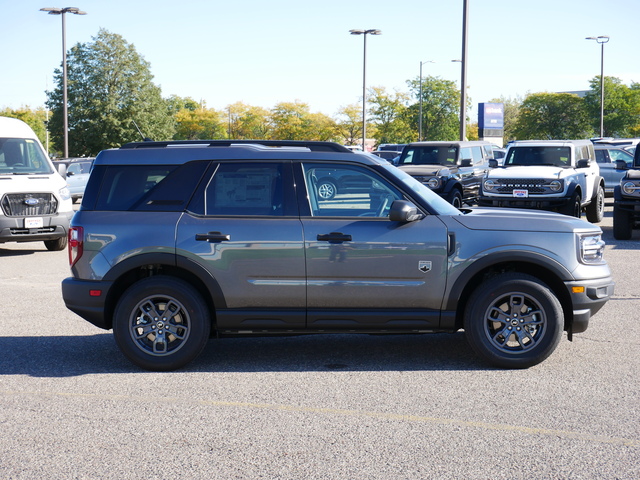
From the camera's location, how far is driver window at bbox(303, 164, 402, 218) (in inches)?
253

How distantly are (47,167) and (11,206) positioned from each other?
1.39 meters

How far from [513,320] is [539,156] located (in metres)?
13.4

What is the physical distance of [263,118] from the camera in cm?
8631

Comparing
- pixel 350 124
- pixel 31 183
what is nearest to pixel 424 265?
pixel 31 183

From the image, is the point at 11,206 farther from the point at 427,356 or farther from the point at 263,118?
the point at 263,118

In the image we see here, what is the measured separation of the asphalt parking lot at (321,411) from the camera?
4.38 m

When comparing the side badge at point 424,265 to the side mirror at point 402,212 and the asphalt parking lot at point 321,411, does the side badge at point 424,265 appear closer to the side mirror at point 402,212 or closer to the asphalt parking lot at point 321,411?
the side mirror at point 402,212

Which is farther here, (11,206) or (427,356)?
(11,206)

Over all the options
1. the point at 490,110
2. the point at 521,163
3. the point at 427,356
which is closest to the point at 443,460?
the point at 427,356

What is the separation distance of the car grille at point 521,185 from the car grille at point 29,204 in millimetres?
9264

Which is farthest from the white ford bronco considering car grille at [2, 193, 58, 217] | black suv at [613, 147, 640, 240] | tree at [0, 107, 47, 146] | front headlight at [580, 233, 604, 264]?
tree at [0, 107, 47, 146]

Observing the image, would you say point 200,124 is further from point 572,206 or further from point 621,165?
point 621,165

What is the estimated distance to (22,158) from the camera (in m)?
15.3

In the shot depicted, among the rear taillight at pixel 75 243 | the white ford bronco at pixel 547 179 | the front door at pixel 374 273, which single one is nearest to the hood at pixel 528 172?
the white ford bronco at pixel 547 179
